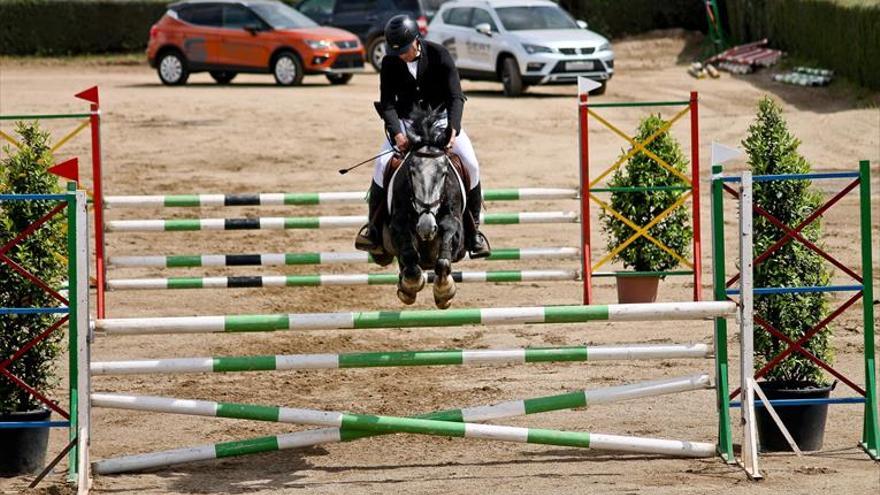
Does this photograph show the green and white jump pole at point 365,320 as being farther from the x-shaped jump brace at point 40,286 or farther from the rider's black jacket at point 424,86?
the rider's black jacket at point 424,86

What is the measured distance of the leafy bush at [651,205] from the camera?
14133 millimetres

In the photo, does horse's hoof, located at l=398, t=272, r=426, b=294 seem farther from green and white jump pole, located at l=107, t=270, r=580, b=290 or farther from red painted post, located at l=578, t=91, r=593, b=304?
red painted post, located at l=578, t=91, r=593, b=304

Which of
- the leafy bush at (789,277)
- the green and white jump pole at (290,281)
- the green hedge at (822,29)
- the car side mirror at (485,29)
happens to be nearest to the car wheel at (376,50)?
the car side mirror at (485,29)

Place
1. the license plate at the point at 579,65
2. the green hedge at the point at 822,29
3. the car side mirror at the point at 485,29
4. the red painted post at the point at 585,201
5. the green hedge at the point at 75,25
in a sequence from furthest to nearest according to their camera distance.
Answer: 1. the green hedge at the point at 75,25
2. the car side mirror at the point at 485,29
3. the license plate at the point at 579,65
4. the green hedge at the point at 822,29
5. the red painted post at the point at 585,201

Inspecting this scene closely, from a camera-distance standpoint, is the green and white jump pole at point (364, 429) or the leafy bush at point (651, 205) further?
the leafy bush at point (651, 205)

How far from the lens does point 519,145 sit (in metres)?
23.4

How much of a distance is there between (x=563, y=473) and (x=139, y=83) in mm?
22958

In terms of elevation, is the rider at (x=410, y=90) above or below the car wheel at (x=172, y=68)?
below

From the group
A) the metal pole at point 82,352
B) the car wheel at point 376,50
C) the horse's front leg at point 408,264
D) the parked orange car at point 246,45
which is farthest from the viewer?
the car wheel at point 376,50

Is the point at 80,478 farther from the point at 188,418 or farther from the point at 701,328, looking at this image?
the point at 701,328

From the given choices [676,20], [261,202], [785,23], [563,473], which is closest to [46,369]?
[563,473]

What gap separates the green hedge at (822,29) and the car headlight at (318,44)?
8573 millimetres

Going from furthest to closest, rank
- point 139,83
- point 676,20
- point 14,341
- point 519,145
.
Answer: point 676,20 < point 139,83 < point 519,145 < point 14,341

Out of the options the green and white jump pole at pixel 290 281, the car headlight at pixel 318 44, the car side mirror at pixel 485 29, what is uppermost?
the car side mirror at pixel 485 29
